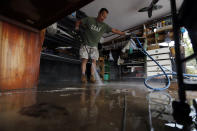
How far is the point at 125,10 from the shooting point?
3471 millimetres

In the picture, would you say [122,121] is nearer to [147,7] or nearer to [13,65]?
[13,65]

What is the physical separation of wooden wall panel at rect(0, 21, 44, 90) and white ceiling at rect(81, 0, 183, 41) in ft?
9.03

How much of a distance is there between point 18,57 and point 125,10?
12.0 ft

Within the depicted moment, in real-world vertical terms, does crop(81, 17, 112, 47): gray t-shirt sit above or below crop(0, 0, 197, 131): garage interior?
above

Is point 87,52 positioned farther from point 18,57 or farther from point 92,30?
point 18,57

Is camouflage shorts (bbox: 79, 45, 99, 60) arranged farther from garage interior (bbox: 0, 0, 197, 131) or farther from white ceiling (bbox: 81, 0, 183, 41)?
white ceiling (bbox: 81, 0, 183, 41)

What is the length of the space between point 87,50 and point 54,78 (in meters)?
0.99

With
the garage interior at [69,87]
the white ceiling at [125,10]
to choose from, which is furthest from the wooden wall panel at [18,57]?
the white ceiling at [125,10]

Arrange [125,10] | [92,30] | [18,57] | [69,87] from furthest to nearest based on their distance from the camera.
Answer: [125,10] → [92,30] → [69,87] → [18,57]

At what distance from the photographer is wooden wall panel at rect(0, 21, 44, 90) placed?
825mm

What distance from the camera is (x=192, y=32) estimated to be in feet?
1.01

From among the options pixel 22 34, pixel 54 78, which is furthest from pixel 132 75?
pixel 22 34

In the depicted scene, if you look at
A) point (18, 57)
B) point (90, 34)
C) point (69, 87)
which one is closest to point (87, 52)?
point (90, 34)

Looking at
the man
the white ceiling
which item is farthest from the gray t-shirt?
the white ceiling
